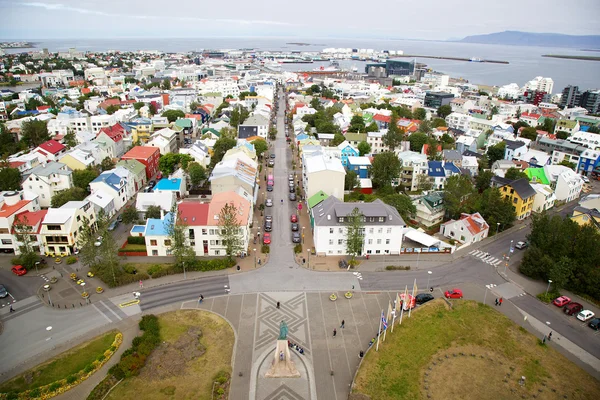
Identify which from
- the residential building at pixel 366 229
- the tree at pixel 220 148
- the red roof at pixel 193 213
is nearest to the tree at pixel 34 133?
the tree at pixel 220 148

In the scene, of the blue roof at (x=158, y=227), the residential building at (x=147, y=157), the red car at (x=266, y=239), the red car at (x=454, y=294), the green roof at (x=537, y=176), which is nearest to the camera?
the red car at (x=454, y=294)

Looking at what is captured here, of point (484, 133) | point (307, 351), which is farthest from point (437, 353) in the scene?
point (484, 133)

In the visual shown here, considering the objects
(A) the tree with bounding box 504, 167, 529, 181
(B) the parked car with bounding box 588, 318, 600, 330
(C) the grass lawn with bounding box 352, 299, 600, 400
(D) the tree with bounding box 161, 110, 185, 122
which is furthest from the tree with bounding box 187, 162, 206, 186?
(B) the parked car with bounding box 588, 318, 600, 330

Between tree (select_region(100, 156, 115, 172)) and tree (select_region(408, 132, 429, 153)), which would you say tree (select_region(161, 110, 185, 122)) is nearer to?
tree (select_region(100, 156, 115, 172))

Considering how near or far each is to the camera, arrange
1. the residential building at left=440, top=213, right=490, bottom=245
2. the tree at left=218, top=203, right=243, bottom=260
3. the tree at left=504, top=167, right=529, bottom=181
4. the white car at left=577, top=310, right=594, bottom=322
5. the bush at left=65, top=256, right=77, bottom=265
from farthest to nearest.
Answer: the tree at left=504, top=167, right=529, bottom=181
the residential building at left=440, top=213, right=490, bottom=245
the bush at left=65, top=256, right=77, bottom=265
the tree at left=218, top=203, right=243, bottom=260
the white car at left=577, top=310, right=594, bottom=322

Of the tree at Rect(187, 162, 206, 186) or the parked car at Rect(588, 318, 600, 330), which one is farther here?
the tree at Rect(187, 162, 206, 186)

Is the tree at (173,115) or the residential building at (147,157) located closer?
the residential building at (147,157)

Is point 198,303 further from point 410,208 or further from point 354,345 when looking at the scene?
point 410,208

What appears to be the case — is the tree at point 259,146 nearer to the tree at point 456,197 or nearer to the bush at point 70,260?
the tree at point 456,197
